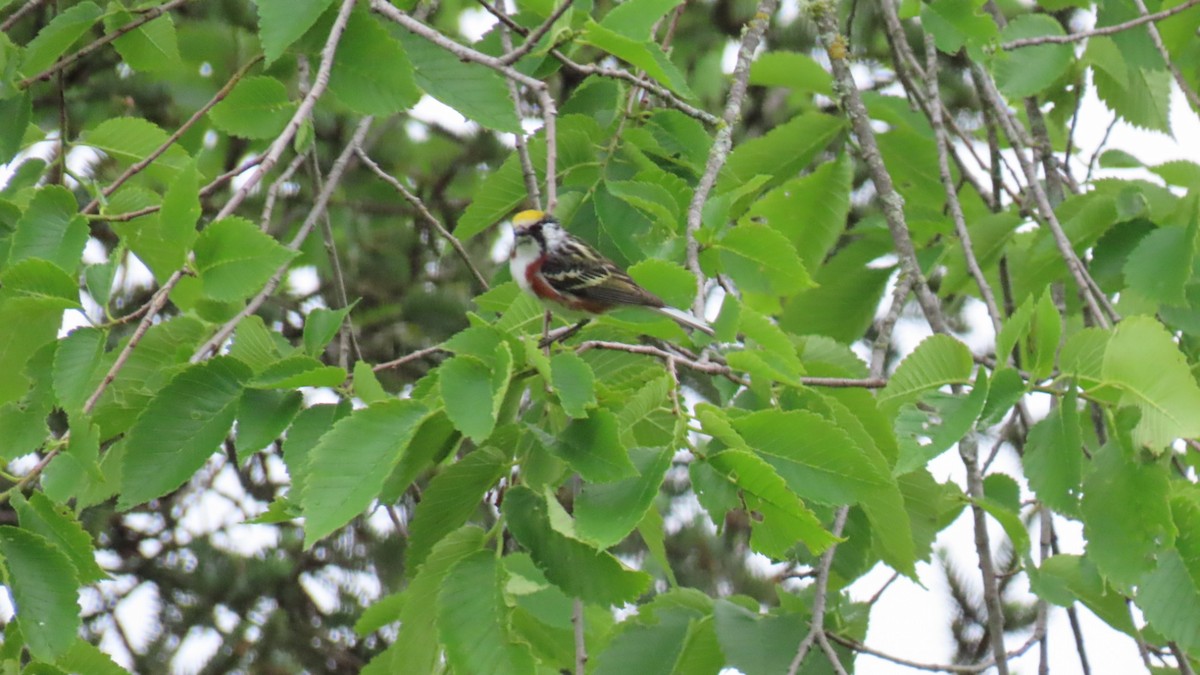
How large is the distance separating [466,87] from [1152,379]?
1614mm

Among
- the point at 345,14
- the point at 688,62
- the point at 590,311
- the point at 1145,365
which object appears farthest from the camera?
the point at 688,62

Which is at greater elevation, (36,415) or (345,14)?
(345,14)

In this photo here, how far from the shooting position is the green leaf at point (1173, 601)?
8.63 ft

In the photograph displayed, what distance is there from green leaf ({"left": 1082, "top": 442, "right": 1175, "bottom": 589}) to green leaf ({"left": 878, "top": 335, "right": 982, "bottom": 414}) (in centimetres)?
31

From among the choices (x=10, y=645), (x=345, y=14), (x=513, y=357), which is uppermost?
(x=345, y=14)

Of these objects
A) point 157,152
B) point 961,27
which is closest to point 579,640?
point 157,152

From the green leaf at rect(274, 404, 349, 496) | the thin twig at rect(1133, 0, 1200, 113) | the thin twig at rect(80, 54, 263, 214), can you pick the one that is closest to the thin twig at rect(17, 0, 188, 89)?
the thin twig at rect(80, 54, 263, 214)

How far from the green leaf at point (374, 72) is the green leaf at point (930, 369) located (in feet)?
4.03

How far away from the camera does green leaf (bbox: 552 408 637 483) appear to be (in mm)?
2080

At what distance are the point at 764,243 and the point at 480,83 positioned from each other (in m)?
0.77

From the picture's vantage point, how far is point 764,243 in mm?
2848

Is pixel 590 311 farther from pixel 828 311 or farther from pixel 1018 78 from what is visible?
pixel 1018 78

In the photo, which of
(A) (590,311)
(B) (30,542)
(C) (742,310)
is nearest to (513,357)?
(C) (742,310)

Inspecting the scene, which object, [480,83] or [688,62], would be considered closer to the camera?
[480,83]
